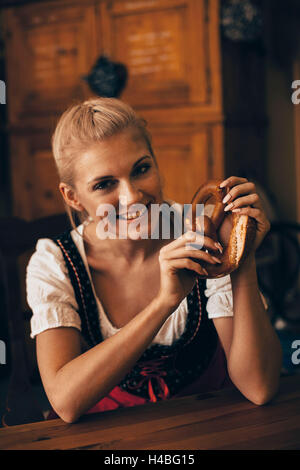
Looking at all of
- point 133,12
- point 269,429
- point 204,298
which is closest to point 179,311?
point 204,298

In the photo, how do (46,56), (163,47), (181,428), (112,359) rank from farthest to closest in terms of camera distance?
(46,56)
(163,47)
(112,359)
(181,428)

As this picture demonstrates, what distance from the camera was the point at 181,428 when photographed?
0.80 metres

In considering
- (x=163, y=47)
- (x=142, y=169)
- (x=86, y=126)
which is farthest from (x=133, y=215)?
(x=163, y=47)

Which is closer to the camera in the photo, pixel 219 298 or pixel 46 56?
pixel 219 298

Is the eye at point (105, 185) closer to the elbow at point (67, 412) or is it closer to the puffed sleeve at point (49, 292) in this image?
the puffed sleeve at point (49, 292)

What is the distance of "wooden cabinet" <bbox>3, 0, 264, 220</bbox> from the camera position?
9.53ft

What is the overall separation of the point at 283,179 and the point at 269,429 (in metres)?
2.87

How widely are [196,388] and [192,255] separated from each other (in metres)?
0.51

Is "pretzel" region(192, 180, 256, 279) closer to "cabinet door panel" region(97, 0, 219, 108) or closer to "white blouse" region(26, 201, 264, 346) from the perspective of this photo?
"white blouse" region(26, 201, 264, 346)

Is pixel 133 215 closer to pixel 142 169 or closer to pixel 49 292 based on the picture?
pixel 142 169

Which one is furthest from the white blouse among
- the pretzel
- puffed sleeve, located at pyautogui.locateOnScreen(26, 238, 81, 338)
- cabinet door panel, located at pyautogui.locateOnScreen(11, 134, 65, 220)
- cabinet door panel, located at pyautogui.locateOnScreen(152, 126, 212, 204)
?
cabinet door panel, located at pyautogui.locateOnScreen(11, 134, 65, 220)

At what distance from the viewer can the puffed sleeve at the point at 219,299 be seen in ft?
3.67

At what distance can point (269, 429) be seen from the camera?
79 cm
